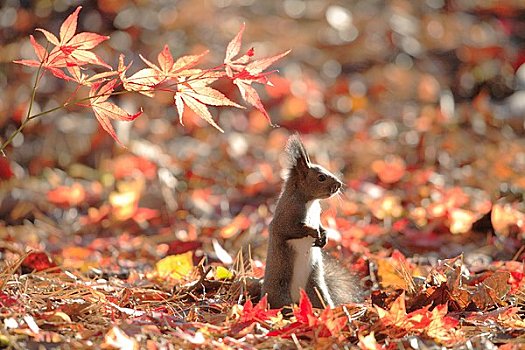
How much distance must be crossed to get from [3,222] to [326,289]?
2.63 meters

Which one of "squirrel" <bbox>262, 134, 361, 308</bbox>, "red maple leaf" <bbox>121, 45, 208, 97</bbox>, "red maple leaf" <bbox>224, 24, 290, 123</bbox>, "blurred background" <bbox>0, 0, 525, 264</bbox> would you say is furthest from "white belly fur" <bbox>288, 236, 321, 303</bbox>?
"blurred background" <bbox>0, 0, 525, 264</bbox>

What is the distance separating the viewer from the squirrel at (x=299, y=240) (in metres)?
2.64

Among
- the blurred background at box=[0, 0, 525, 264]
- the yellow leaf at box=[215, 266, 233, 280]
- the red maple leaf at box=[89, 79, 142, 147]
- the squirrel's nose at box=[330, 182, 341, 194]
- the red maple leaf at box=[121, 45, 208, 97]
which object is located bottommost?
the blurred background at box=[0, 0, 525, 264]

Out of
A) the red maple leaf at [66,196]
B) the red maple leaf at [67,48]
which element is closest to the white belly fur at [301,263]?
the red maple leaf at [67,48]

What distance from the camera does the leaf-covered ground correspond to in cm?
246

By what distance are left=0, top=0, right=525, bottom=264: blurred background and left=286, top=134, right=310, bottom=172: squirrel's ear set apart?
110 cm

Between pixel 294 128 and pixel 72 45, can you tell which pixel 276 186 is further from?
pixel 72 45

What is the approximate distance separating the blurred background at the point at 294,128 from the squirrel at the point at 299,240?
3.52 feet

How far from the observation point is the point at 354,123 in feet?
22.8

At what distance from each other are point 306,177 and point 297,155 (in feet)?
0.27

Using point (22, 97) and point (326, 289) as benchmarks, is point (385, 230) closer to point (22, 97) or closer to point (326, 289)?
point (326, 289)

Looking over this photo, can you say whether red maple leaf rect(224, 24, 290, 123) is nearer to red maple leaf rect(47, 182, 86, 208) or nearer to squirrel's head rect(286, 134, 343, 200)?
squirrel's head rect(286, 134, 343, 200)

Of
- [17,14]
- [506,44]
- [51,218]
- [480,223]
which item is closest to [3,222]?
[51,218]

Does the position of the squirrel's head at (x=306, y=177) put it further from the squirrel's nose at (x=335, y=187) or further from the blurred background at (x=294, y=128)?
the blurred background at (x=294, y=128)
